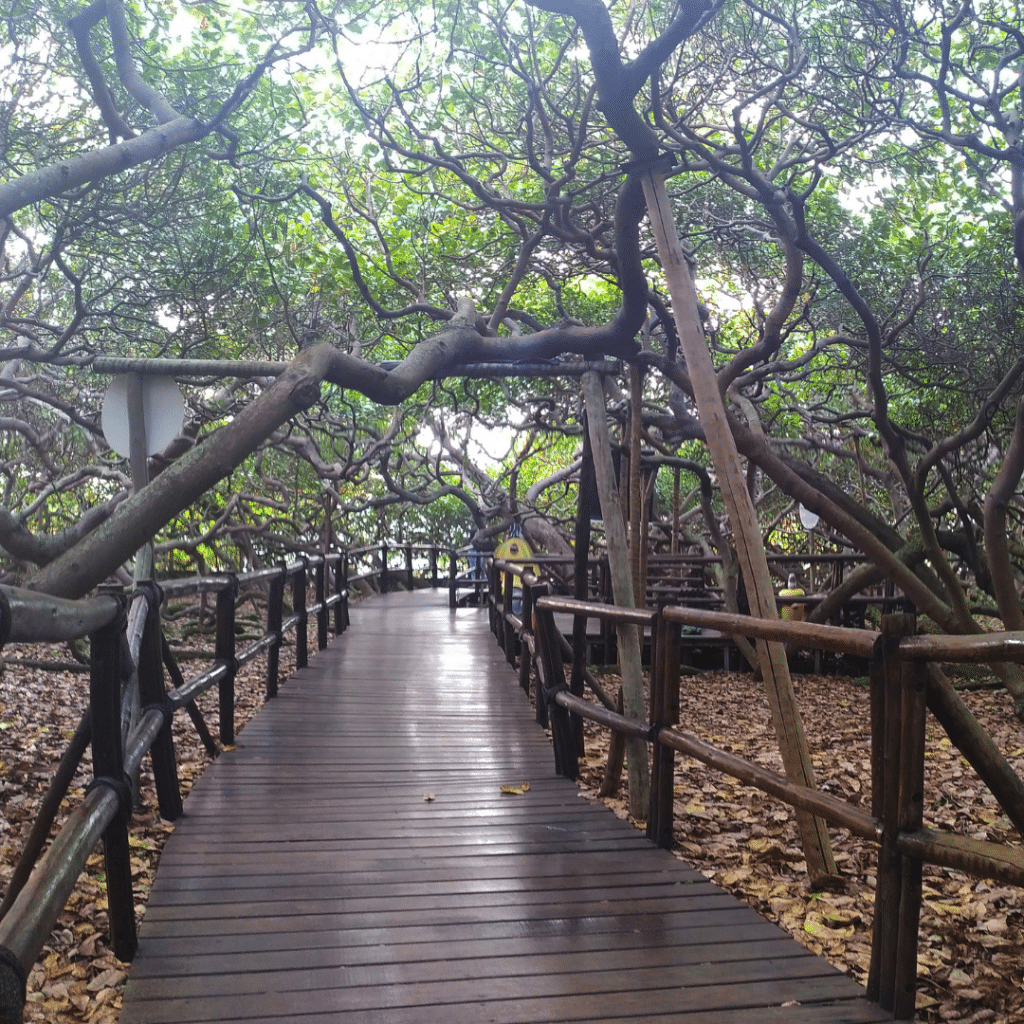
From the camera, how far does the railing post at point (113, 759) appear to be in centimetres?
279

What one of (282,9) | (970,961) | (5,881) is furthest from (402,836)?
(282,9)

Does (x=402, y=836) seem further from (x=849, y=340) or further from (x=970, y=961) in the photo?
(x=849, y=340)

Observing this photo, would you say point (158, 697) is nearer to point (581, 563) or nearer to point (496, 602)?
point (581, 563)

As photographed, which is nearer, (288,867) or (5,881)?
(288,867)

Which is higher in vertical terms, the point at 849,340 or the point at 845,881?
the point at 849,340

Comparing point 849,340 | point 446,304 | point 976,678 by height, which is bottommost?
point 976,678

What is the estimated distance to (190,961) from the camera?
113 inches

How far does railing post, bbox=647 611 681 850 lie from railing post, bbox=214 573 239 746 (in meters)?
2.58

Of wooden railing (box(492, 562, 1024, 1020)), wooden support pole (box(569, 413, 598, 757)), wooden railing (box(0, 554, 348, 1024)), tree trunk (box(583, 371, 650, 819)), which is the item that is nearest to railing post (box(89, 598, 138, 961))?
wooden railing (box(0, 554, 348, 1024))

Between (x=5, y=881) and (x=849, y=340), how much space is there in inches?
285

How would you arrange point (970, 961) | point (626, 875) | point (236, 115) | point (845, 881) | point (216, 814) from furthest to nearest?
point (236, 115) < point (216, 814) < point (845, 881) < point (626, 875) < point (970, 961)

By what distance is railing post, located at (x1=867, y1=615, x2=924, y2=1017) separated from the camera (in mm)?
2496

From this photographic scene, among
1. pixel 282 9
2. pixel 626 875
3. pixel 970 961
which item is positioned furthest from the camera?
pixel 282 9

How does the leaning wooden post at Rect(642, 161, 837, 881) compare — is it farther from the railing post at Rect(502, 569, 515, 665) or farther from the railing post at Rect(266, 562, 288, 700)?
the railing post at Rect(502, 569, 515, 665)
